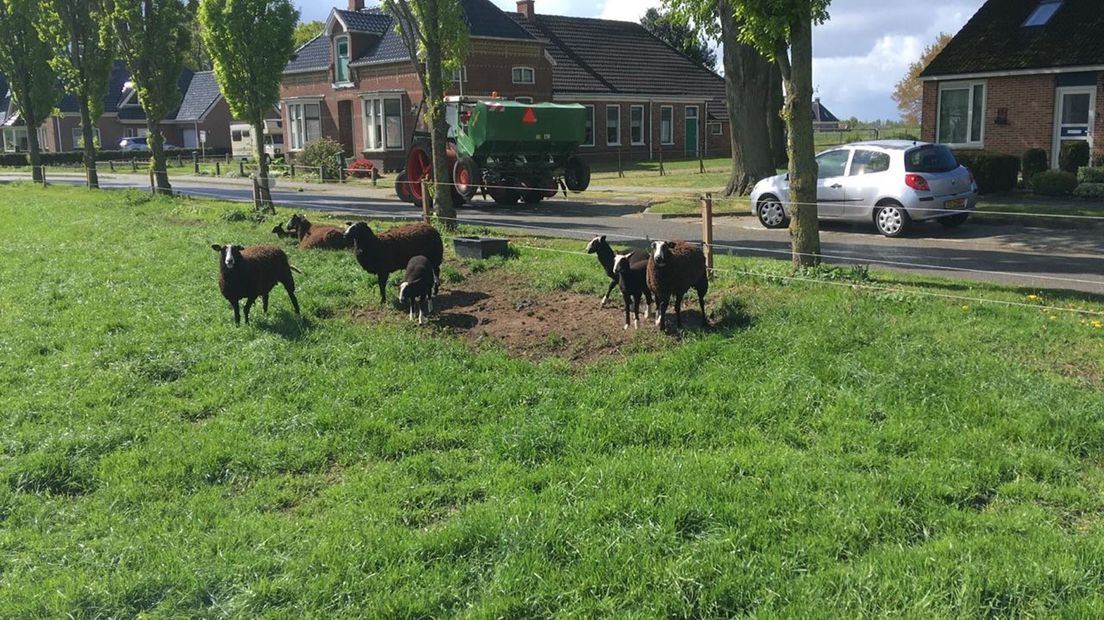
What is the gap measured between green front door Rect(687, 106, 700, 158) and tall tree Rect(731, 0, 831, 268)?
125 feet

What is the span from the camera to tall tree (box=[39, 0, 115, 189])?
28.9 m

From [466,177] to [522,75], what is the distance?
20.2 m

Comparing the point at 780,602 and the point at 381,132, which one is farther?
the point at 381,132

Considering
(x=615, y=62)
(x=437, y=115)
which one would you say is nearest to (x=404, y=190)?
(x=437, y=115)

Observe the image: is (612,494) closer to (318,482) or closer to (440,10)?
(318,482)

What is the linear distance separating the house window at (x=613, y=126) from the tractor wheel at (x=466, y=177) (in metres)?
23.6

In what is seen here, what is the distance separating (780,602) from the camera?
13.8 feet

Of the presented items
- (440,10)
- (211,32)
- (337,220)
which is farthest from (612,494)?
(211,32)

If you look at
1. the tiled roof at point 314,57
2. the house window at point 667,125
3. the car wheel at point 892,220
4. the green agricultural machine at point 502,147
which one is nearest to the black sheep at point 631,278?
the car wheel at point 892,220

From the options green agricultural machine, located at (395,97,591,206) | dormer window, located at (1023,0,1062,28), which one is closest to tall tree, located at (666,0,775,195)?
green agricultural machine, located at (395,97,591,206)

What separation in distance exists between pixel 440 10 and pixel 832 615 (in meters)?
14.2

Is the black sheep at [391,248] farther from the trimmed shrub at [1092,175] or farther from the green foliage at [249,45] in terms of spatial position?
the trimmed shrub at [1092,175]

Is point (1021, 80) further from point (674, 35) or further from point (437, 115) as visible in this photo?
point (674, 35)

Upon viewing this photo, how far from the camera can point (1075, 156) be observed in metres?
23.0
